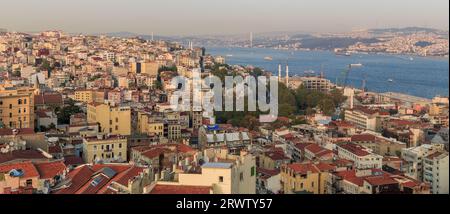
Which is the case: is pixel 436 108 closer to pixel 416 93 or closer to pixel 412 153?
pixel 412 153

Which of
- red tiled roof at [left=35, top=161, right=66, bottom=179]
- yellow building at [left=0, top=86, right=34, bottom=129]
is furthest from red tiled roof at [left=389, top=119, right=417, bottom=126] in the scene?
red tiled roof at [left=35, top=161, right=66, bottom=179]

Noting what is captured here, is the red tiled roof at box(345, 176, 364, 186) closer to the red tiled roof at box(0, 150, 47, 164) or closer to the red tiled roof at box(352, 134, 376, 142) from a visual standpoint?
the red tiled roof at box(0, 150, 47, 164)

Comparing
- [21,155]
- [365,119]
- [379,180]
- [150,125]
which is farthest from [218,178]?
[365,119]

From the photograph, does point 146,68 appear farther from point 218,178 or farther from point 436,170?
point 218,178

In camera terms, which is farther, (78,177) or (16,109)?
(16,109)

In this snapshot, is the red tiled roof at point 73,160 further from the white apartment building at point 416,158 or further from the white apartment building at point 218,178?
the white apartment building at point 416,158
